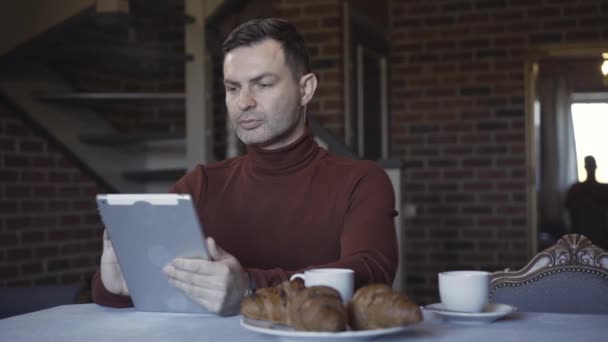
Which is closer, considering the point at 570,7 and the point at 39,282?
the point at 39,282

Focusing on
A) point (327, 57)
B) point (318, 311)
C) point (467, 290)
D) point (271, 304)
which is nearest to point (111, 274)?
point (271, 304)

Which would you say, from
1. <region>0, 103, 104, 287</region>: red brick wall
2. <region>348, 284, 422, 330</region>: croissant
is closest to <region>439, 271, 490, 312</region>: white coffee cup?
<region>348, 284, 422, 330</region>: croissant

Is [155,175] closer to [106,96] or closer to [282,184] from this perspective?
[106,96]

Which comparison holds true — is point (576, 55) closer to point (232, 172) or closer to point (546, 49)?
point (546, 49)

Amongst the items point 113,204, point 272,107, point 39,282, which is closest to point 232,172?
point 272,107

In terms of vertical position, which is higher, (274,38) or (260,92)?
(274,38)

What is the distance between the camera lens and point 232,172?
187 cm

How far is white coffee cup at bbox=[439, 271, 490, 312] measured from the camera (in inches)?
48.8

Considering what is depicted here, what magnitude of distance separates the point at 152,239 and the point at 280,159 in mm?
586

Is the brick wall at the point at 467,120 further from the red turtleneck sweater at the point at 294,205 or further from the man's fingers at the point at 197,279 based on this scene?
the man's fingers at the point at 197,279

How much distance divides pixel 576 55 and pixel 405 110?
3.61 feet

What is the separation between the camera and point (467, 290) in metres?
1.25

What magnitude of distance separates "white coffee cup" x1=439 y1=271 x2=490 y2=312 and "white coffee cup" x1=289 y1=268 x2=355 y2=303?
184 millimetres

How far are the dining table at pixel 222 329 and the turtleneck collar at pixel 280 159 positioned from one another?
0.53 m
